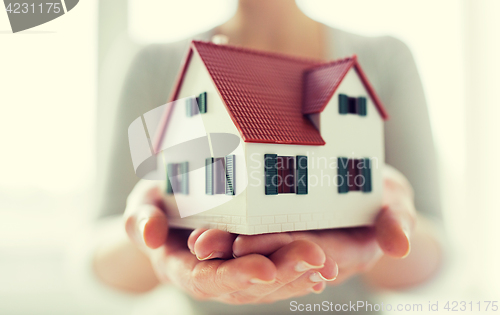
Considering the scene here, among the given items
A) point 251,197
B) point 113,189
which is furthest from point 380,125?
Result: point 113,189

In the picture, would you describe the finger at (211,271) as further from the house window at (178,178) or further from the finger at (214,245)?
the house window at (178,178)

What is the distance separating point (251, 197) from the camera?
1808mm

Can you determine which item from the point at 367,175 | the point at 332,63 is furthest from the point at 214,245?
the point at 332,63

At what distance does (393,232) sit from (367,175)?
384 mm

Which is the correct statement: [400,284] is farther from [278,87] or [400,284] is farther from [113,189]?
[113,189]

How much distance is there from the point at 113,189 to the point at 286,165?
2.39 metres

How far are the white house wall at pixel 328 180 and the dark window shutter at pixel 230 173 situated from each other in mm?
110

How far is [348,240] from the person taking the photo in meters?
2.36

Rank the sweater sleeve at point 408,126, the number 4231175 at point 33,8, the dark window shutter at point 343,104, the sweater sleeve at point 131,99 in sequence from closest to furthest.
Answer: the dark window shutter at point 343,104, the number 4231175 at point 33,8, the sweater sleeve at point 131,99, the sweater sleeve at point 408,126

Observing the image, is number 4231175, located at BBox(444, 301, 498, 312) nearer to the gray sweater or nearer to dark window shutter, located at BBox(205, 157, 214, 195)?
the gray sweater

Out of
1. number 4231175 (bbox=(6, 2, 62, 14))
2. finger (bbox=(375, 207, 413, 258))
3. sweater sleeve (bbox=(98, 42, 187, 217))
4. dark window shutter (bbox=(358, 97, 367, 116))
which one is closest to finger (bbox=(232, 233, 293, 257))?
finger (bbox=(375, 207, 413, 258))

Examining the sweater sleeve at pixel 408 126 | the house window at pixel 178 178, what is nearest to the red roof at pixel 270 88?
the house window at pixel 178 178

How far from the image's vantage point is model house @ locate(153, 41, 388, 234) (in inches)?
73.4

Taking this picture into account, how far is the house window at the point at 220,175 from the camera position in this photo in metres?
1.89
